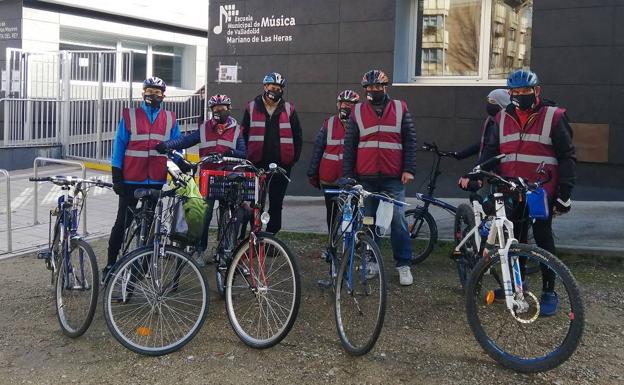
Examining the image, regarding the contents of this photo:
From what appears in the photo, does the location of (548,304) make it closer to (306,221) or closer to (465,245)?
(465,245)

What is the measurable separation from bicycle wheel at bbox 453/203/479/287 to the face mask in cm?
116

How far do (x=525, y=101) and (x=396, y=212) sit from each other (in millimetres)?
1533

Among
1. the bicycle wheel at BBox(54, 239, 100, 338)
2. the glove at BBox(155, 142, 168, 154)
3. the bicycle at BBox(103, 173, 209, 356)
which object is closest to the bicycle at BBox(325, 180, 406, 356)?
the bicycle at BBox(103, 173, 209, 356)

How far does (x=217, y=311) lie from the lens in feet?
16.8

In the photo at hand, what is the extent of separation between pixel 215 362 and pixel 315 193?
748cm

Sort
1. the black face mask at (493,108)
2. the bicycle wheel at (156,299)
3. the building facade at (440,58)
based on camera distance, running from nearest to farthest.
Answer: the bicycle wheel at (156,299)
the black face mask at (493,108)
the building facade at (440,58)

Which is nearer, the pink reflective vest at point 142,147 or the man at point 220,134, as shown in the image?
the pink reflective vest at point 142,147

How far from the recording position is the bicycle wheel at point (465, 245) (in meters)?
5.09

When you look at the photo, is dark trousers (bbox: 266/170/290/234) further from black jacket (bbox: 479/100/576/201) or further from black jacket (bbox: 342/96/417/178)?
black jacket (bbox: 479/100/576/201)

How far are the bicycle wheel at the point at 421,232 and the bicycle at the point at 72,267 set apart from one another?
3.04 metres

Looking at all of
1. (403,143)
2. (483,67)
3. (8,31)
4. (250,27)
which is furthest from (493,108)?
(8,31)

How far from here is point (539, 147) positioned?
4754 mm

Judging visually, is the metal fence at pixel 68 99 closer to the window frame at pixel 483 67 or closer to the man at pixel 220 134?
the window frame at pixel 483 67

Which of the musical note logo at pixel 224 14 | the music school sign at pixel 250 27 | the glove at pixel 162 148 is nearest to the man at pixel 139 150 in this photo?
the glove at pixel 162 148
